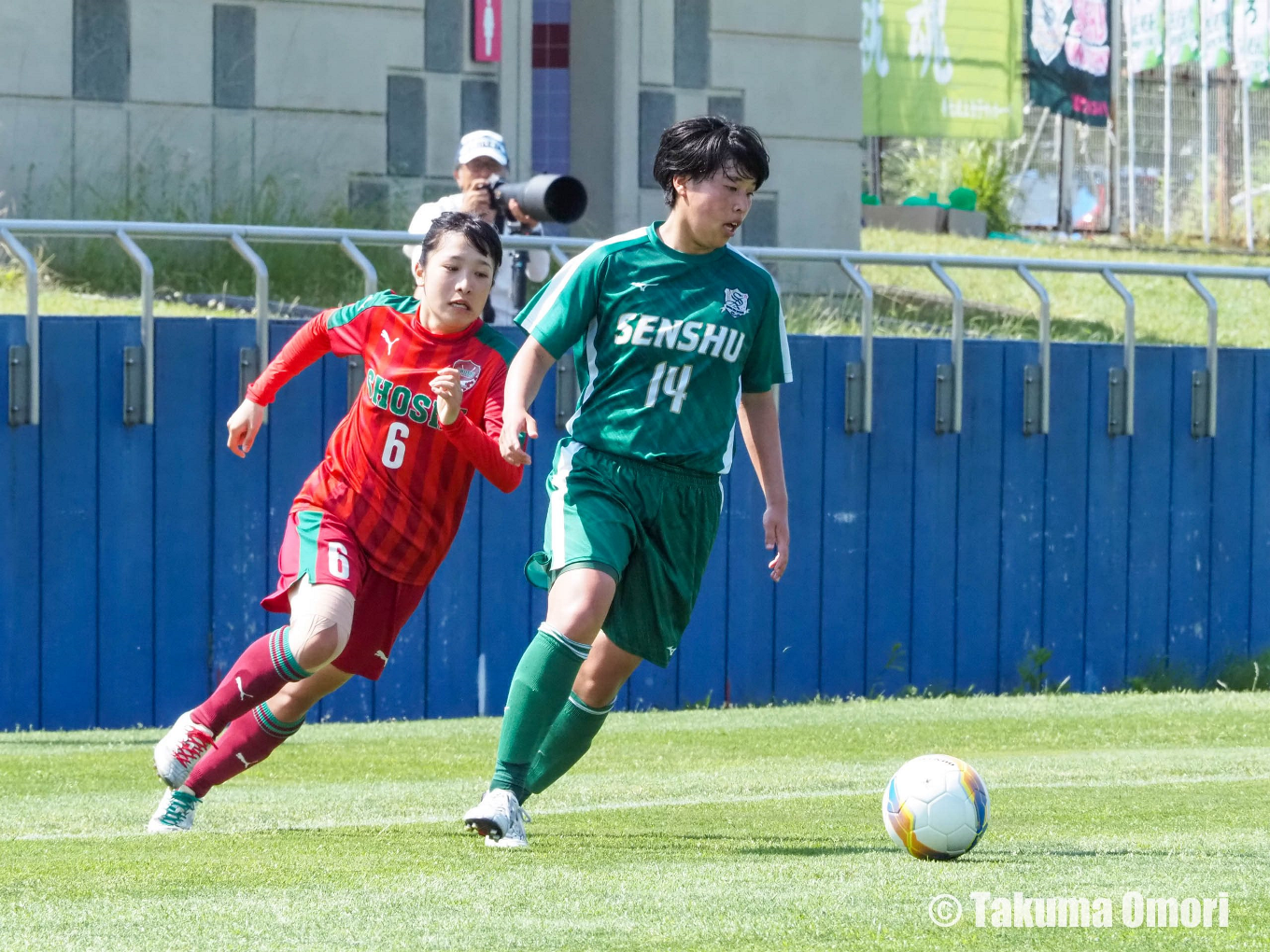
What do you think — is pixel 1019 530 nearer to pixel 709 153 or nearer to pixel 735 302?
pixel 735 302

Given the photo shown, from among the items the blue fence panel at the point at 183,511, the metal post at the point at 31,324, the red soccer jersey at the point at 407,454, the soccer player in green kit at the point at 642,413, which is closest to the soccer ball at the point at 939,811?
the soccer player in green kit at the point at 642,413

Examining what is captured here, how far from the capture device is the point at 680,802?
23.7 ft

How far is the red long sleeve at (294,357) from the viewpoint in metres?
6.46

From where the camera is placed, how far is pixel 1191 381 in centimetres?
1350

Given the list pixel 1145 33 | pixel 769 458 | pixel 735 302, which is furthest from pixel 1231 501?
pixel 1145 33

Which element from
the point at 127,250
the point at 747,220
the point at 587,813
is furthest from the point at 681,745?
the point at 747,220

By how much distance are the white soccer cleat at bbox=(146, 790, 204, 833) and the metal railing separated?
4.07m

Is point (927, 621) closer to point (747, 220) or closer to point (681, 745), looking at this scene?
point (681, 745)

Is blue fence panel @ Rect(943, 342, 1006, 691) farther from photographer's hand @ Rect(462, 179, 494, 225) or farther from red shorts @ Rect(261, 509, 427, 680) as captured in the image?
red shorts @ Rect(261, 509, 427, 680)

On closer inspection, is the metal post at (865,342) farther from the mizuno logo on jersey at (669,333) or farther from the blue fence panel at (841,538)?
the mizuno logo on jersey at (669,333)

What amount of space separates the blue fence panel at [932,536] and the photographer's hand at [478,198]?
11.4 feet

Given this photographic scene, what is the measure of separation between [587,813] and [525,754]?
4.14 feet

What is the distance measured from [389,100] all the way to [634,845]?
1116 centimetres

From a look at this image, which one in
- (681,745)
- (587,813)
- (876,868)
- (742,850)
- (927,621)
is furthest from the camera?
(927,621)
